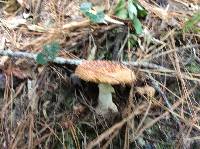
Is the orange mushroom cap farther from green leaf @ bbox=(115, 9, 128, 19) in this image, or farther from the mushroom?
green leaf @ bbox=(115, 9, 128, 19)

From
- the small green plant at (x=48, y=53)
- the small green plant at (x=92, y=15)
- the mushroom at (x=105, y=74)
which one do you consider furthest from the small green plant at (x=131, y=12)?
the small green plant at (x=48, y=53)

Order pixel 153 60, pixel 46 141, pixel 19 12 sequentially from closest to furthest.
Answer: pixel 46 141 → pixel 153 60 → pixel 19 12

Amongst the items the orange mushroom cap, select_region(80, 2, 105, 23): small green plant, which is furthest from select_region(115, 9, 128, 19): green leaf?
the orange mushroom cap

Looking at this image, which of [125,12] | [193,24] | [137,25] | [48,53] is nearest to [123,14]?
[125,12]

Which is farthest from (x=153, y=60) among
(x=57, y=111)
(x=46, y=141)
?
(x=46, y=141)

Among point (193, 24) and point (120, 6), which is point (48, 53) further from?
point (193, 24)

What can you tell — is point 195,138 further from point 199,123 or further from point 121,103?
point 121,103
